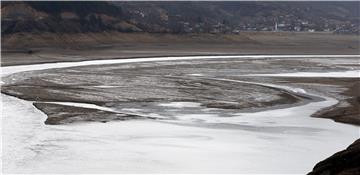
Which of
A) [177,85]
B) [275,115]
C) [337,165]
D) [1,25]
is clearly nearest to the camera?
[337,165]

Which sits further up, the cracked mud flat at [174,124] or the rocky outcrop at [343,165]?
the rocky outcrop at [343,165]

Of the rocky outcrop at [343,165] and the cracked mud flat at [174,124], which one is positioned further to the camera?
the cracked mud flat at [174,124]

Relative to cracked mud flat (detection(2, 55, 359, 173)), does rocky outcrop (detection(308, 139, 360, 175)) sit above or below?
above

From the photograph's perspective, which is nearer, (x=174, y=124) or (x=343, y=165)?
(x=343, y=165)

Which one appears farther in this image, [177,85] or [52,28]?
[52,28]

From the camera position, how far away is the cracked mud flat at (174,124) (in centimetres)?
1761

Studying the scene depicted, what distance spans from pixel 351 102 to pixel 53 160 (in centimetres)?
1828

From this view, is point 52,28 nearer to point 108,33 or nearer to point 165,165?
point 108,33

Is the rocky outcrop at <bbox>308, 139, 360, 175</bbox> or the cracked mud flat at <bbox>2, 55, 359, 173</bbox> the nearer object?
the rocky outcrop at <bbox>308, 139, 360, 175</bbox>

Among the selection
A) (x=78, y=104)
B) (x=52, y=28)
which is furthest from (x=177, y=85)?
(x=52, y=28)

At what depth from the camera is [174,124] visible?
2398cm

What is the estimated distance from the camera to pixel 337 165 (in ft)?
46.0

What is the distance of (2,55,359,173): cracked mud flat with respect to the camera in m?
17.6

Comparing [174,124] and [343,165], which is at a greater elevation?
[343,165]
